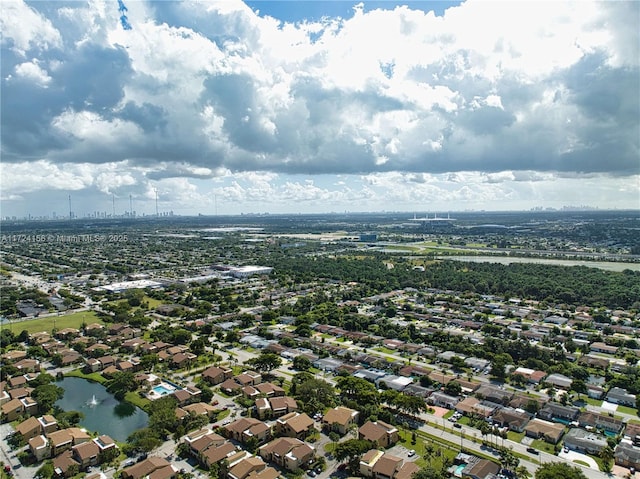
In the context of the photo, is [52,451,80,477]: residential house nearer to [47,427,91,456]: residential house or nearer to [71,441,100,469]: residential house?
[71,441,100,469]: residential house

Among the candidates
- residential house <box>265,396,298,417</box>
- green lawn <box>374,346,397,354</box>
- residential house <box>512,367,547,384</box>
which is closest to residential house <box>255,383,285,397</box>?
residential house <box>265,396,298,417</box>

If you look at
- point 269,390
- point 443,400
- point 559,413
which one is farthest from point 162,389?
point 559,413

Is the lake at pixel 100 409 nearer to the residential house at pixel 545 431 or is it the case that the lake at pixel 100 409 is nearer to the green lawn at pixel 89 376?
the green lawn at pixel 89 376

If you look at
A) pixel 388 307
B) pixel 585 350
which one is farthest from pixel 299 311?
pixel 585 350

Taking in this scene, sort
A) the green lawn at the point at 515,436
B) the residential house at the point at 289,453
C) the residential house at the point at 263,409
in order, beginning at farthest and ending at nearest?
the residential house at the point at 263,409 → the green lawn at the point at 515,436 → the residential house at the point at 289,453

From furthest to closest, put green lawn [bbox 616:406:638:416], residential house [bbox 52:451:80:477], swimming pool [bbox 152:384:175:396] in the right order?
swimming pool [bbox 152:384:175:396] → green lawn [bbox 616:406:638:416] → residential house [bbox 52:451:80:477]

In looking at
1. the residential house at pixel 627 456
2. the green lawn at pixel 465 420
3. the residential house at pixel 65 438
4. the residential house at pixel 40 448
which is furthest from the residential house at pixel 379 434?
the residential house at pixel 40 448

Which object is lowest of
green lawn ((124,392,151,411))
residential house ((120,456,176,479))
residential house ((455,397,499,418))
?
green lawn ((124,392,151,411))
